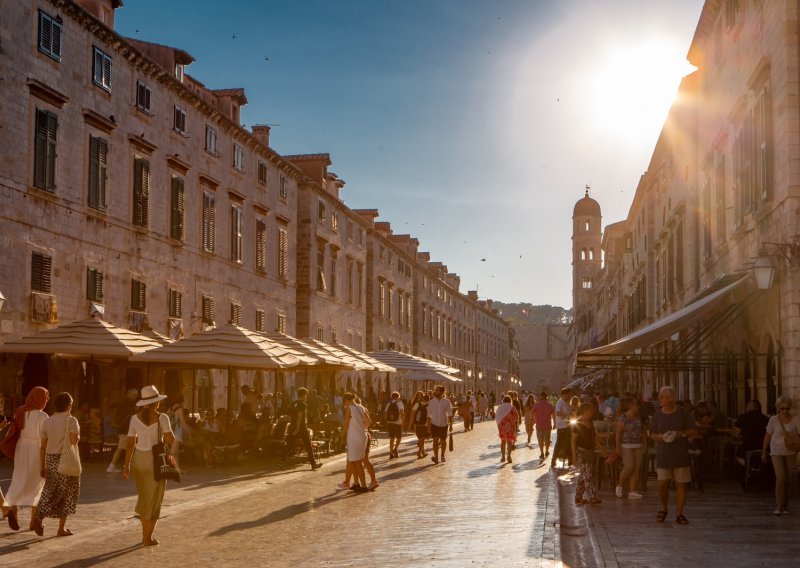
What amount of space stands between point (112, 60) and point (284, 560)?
19.7m

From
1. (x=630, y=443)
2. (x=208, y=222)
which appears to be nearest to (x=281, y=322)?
(x=208, y=222)

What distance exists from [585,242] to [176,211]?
264 ft

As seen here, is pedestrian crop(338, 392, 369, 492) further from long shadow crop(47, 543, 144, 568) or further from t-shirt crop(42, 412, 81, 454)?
long shadow crop(47, 543, 144, 568)

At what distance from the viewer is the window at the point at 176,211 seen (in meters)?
30.2

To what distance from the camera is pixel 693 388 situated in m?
28.0

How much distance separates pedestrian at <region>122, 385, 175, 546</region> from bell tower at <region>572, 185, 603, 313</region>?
95.7m

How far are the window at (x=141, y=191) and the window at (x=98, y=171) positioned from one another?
1.76 metres

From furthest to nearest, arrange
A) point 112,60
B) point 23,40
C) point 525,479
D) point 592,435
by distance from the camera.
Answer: point 112,60, point 23,40, point 525,479, point 592,435

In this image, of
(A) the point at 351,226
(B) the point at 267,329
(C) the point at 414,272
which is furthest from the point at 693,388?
(C) the point at 414,272

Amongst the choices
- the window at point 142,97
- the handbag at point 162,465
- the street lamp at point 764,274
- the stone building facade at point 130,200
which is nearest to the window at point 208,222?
the stone building facade at point 130,200

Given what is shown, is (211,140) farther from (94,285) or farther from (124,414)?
(124,414)

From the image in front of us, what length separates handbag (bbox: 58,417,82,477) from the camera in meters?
11.4

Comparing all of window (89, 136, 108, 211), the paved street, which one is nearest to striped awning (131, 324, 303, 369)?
the paved street

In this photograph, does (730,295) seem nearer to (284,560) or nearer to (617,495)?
(617,495)
